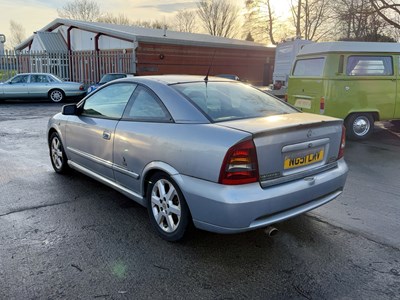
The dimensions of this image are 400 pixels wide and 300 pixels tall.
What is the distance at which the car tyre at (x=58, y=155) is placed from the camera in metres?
5.29

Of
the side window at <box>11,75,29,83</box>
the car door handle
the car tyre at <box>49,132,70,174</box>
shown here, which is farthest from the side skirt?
the side window at <box>11,75,29,83</box>

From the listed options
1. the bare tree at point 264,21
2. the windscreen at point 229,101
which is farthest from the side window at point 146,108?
the bare tree at point 264,21

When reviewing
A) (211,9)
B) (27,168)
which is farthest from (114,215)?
(211,9)

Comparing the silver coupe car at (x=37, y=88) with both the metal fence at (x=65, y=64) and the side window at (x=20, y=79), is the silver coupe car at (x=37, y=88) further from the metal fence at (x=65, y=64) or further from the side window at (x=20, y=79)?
the metal fence at (x=65, y=64)

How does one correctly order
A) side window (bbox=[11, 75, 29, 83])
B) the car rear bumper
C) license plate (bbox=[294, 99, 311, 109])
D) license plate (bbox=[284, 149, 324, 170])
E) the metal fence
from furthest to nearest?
the metal fence
side window (bbox=[11, 75, 29, 83])
license plate (bbox=[294, 99, 311, 109])
license plate (bbox=[284, 149, 324, 170])
the car rear bumper

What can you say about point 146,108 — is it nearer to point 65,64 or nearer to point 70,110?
point 70,110

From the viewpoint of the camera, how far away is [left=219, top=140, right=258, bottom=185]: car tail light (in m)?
2.83

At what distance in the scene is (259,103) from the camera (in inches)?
156

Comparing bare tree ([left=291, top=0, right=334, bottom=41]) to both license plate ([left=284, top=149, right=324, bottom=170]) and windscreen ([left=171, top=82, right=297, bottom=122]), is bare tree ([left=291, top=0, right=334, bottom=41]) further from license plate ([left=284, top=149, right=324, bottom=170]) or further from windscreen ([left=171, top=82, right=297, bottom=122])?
license plate ([left=284, top=149, right=324, bottom=170])

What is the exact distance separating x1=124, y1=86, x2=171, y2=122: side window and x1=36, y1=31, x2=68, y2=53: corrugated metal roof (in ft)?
76.6

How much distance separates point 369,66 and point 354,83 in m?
0.61

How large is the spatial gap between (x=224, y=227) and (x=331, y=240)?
121 centimetres

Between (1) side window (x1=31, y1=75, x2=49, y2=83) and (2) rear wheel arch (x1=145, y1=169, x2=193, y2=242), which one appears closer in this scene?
(2) rear wheel arch (x1=145, y1=169, x2=193, y2=242)

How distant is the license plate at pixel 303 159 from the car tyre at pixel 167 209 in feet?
3.14
